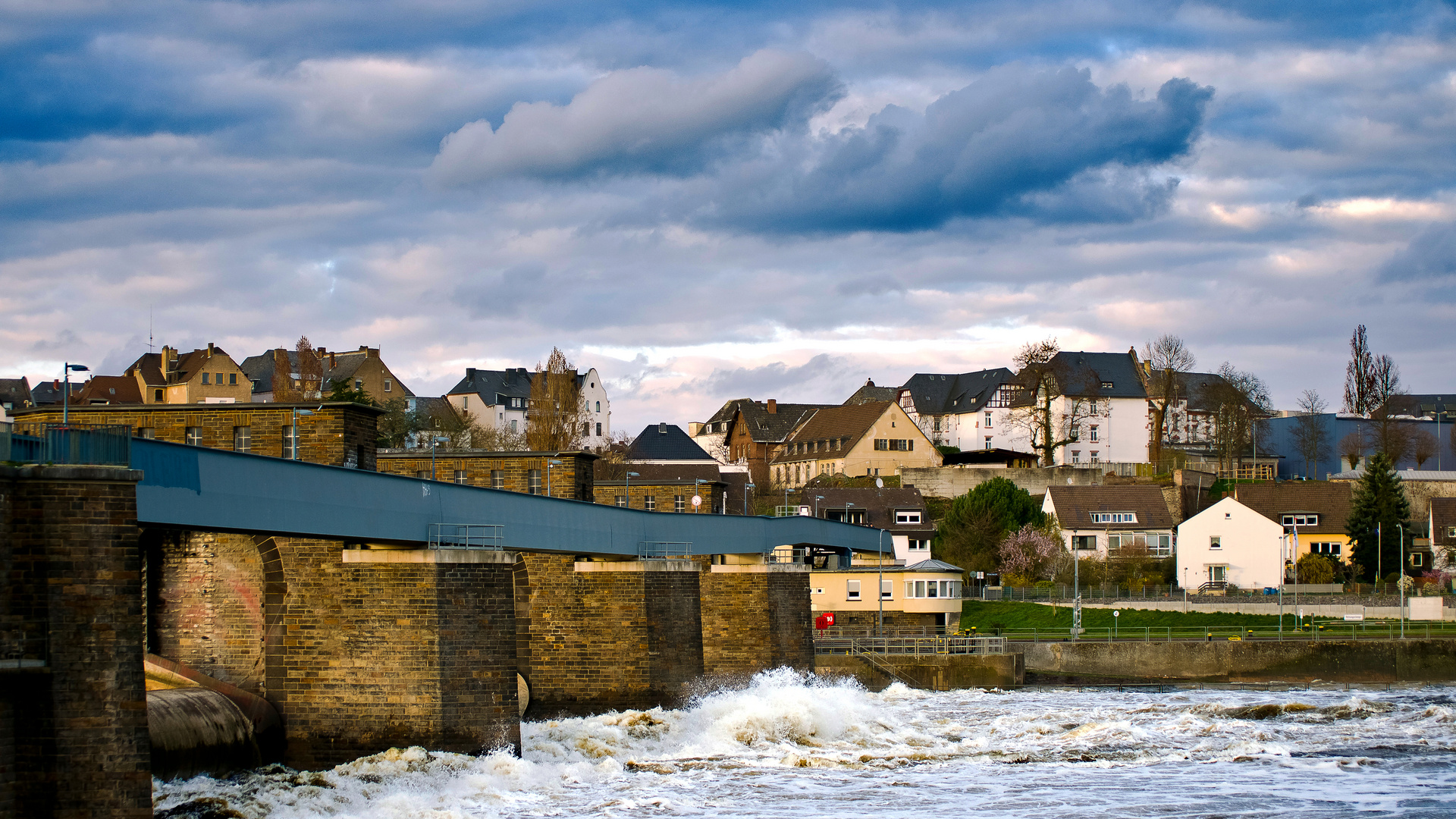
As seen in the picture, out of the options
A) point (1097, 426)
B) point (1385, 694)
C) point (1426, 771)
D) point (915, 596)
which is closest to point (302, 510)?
point (1426, 771)

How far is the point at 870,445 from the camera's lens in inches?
3861

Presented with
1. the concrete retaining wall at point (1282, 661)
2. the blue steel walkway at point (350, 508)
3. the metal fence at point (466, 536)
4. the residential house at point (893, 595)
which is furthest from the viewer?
the residential house at point (893, 595)

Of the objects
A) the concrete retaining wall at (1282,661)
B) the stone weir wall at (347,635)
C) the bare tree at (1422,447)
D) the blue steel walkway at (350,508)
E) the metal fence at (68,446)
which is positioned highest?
the bare tree at (1422,447)

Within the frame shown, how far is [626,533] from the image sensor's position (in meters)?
36.4

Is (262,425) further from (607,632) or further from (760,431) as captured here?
(760,431)

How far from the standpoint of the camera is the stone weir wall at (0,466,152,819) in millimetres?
15320

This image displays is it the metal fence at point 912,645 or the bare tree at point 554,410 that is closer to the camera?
the metal fence at point 912,645

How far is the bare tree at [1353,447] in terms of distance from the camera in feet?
310

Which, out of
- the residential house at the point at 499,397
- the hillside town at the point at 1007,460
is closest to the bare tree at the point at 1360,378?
the hillside town at the point at 1007,460

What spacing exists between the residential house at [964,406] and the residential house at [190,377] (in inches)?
1965

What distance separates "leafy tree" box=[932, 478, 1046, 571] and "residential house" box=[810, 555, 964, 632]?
40.6 ft

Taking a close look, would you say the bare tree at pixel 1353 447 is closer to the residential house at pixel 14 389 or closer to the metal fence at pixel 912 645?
the metal fence at pixel 912 645

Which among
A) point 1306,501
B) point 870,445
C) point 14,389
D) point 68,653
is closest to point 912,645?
point 1306,501

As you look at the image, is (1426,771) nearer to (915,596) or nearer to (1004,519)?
(915,596)
